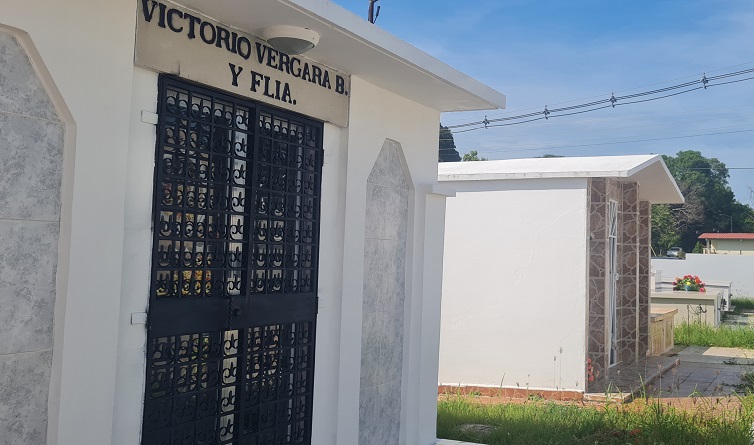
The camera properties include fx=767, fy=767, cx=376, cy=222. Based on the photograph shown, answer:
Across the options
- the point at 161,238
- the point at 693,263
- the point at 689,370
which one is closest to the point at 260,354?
the point at 161,238

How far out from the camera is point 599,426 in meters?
7.93

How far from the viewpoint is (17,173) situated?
374 centimetres

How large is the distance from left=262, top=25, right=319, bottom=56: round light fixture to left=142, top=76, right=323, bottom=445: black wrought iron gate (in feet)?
1.52

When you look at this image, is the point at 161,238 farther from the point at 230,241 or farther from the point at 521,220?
the point at 521,220

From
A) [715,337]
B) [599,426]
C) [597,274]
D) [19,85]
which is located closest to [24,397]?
[19,85]

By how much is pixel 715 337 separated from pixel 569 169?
8292 mm

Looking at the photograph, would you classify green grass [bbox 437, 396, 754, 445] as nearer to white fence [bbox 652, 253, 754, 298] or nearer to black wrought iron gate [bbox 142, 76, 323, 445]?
black wrought iron gate [bbox 142, 76, 323, 445]

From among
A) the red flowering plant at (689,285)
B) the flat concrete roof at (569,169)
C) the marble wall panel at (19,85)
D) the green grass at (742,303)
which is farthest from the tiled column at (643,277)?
the green grass at (742,303)

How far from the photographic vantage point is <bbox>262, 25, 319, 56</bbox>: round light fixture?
4992mm

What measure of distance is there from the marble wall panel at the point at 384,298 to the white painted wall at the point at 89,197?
9.23 ft

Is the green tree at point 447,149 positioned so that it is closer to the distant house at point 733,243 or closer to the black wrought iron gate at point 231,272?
the distant house at point 733,243

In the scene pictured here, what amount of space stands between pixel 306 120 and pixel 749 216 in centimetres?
6188

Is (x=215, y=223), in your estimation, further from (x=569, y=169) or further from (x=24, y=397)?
(x=569, y=169)

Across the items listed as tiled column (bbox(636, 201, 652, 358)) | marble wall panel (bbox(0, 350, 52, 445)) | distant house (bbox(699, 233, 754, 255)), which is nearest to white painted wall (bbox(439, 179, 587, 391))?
tiled column (bbox(636, 201, 652, 358))
